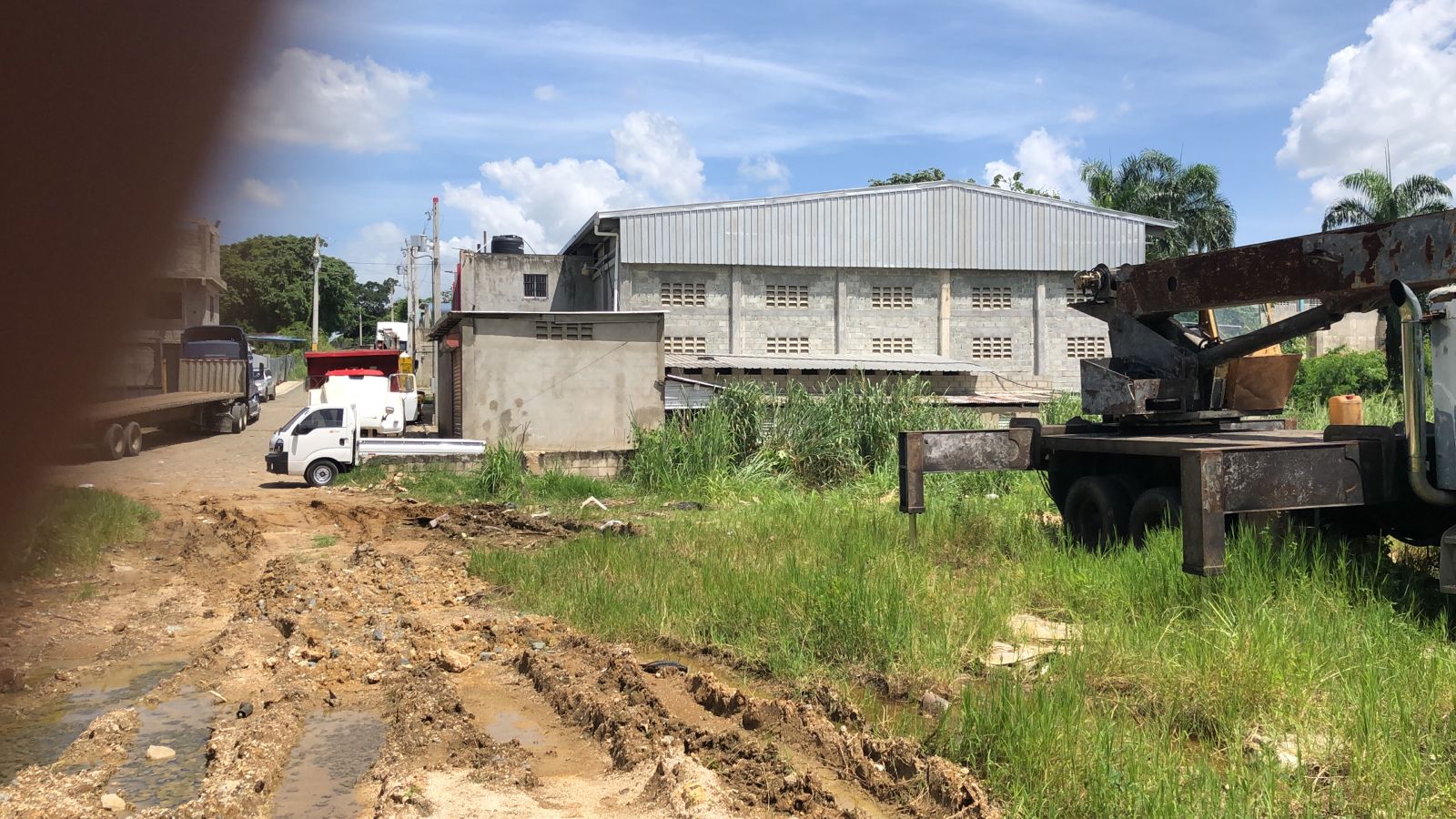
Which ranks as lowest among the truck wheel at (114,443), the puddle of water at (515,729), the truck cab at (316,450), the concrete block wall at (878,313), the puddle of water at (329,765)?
the puddle of water at (329,765)

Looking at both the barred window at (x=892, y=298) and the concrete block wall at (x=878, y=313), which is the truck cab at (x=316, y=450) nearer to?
the concrete block wall at (x=878, y=313)

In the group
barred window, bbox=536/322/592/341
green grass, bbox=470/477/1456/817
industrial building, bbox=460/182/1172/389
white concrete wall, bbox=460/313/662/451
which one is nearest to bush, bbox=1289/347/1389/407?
industrial building, bbox=460/182/1172/389

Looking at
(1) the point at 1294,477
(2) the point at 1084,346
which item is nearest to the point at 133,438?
(1) the point at 1294,477

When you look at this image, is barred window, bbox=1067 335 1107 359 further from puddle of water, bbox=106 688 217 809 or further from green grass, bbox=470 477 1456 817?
puddle of water, bbox=106 688 217 809

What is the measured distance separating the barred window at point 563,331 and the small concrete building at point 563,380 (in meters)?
0.02

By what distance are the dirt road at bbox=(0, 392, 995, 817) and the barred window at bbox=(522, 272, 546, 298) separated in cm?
2429

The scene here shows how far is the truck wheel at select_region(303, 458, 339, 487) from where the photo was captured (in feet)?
63.6

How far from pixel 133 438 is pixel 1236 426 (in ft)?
30.8

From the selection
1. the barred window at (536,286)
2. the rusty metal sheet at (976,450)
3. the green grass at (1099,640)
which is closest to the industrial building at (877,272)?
the barred window at (536,286)

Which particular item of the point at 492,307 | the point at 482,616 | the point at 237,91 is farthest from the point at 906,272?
the point at 237,91

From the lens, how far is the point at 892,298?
30.7 metres

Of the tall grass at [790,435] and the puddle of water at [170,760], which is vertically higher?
the tall grass at [790,435]

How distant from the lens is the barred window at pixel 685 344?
96.6ft

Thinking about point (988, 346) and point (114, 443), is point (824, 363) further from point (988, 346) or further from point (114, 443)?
point (114, 443)
